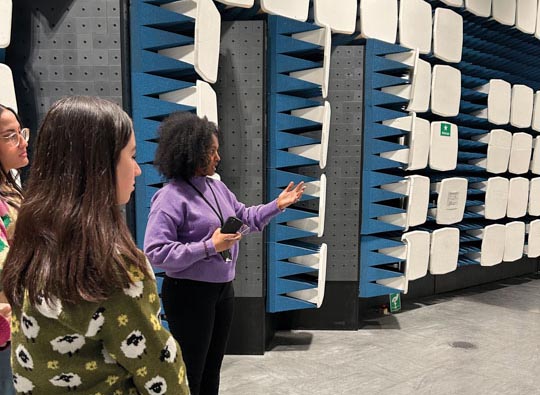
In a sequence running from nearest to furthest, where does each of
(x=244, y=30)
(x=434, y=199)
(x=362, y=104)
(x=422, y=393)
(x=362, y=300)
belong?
(x=422, y=393) < (x=244, y=30) < (x=362, y=104) < (x=362, y=300) < (x=434, y=199)

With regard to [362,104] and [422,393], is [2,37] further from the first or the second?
[422,393]

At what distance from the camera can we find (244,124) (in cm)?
287

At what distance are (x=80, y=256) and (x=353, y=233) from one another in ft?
9.48

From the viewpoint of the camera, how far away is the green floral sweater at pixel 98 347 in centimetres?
74

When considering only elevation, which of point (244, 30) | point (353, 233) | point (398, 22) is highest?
point (398, 22)

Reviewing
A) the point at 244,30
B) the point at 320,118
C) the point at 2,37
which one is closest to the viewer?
the point at 2,37

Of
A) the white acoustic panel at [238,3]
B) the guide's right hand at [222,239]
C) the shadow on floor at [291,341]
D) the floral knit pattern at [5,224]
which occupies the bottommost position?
the shadow on floor at [291,341]

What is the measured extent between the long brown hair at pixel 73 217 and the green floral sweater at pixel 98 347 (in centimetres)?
3

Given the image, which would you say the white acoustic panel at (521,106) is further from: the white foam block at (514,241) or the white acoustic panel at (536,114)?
the white foam block at (514,241)

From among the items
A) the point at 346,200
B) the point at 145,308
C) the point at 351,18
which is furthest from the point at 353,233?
the point at 145,308

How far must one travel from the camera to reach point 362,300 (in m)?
3.99

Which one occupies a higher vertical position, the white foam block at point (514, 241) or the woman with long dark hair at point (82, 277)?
the woman with long dark hair at point (82, 277)

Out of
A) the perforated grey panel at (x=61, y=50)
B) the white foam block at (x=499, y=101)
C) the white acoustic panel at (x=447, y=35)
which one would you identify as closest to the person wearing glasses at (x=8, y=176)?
the perforated grey panel at (x=61, y=50)

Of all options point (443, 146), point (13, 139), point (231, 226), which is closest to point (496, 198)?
point (443, 146)
